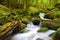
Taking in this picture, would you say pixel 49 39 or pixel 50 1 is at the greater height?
pixel 50 1

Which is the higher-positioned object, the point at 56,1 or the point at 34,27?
the point at 56,1

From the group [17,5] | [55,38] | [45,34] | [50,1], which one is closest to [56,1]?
[50,1]

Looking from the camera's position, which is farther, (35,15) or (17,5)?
(17,5)

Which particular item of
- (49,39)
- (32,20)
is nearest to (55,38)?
(49,39)

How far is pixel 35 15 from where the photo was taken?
8414mm

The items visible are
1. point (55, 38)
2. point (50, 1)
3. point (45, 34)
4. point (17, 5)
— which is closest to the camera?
point (55, 38)

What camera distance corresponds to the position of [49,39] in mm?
5547

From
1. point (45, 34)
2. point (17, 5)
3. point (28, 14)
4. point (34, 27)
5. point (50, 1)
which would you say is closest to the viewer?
point (45, 34)

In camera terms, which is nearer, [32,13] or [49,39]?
[49,39]

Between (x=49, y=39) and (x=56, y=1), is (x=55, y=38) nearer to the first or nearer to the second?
(x=49, y=39)

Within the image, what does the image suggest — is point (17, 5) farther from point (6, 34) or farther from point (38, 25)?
point (6, 34)

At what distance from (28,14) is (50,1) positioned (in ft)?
9.28

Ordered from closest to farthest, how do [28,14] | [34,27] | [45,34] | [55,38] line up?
[55,38], [45,34], [34,27], [28,14]

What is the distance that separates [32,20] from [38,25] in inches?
19.8
